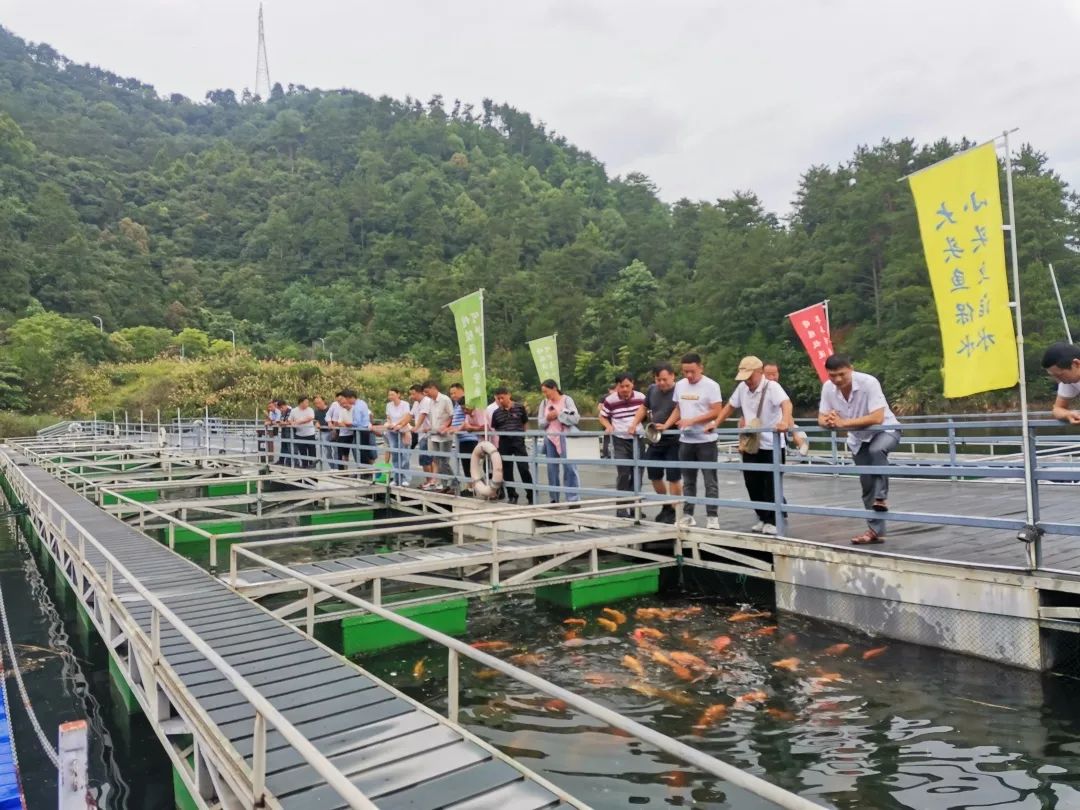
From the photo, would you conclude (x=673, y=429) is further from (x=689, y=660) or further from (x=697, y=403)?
(x=689, y=660)

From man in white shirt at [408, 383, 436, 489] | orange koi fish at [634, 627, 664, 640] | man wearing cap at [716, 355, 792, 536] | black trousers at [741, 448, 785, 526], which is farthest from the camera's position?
man in white shirt at [408, 383, 436, 489]

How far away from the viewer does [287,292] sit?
85.6m

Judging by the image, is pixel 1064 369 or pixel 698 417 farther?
pixel 698 417

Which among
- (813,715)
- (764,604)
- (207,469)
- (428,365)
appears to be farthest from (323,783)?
(428,365)

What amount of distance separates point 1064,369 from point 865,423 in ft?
4.96

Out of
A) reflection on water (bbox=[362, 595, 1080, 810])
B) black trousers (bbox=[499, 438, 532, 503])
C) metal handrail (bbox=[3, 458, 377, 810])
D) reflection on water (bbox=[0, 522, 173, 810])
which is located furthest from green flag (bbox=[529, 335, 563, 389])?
metal handrail (bbox=[3, 458, 377, 810])

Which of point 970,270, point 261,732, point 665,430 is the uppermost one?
point 970,270

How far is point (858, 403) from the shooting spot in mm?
6879

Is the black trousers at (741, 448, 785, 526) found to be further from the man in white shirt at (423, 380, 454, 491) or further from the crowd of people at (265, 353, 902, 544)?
the man in white shirt at (423, 380, 454, 491)

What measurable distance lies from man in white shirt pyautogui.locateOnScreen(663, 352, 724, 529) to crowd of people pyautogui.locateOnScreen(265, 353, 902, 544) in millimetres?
12

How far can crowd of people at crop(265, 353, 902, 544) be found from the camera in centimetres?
682

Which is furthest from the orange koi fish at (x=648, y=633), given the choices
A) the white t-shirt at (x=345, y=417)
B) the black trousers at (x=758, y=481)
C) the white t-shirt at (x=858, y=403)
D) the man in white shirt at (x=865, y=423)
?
the white t-shirt at (x=345, y=417)

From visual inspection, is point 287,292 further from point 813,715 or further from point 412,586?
point 813,715

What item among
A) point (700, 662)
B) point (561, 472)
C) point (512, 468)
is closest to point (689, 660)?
point (700, 662)
